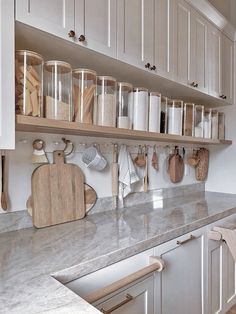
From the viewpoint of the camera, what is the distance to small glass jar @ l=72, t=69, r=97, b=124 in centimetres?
128

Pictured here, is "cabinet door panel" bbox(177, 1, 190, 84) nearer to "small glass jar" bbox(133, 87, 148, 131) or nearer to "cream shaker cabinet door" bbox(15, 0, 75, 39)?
"small glass jar" bbox(133, 87, 148, 131)

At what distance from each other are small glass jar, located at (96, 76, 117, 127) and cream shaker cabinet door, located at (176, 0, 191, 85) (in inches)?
23.6

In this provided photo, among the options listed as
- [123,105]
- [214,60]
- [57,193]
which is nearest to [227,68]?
[214,60]

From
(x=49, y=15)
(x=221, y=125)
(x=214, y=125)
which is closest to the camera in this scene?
(x=49, y=15)

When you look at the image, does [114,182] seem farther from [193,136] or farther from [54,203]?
[193,136]

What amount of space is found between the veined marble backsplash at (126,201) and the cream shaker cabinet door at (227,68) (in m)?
0.93

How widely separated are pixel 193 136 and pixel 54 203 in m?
1.23

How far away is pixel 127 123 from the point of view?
1.50 metres

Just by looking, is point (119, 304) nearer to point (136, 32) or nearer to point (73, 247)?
point (73, 247)

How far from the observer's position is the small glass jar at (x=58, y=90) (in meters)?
1.17

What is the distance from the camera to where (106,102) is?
4.50ft

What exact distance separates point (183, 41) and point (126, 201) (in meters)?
1.23

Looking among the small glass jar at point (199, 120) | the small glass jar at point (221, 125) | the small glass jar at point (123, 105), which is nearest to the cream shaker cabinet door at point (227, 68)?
the small glass jar at point (221, 125)

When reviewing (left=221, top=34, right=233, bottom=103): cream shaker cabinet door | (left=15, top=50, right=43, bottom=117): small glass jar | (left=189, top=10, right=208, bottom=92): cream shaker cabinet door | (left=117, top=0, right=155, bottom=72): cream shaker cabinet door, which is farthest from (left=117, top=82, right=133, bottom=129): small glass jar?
(left=221, top=34, right=233, bottom=103): cream shaker cabinet door
